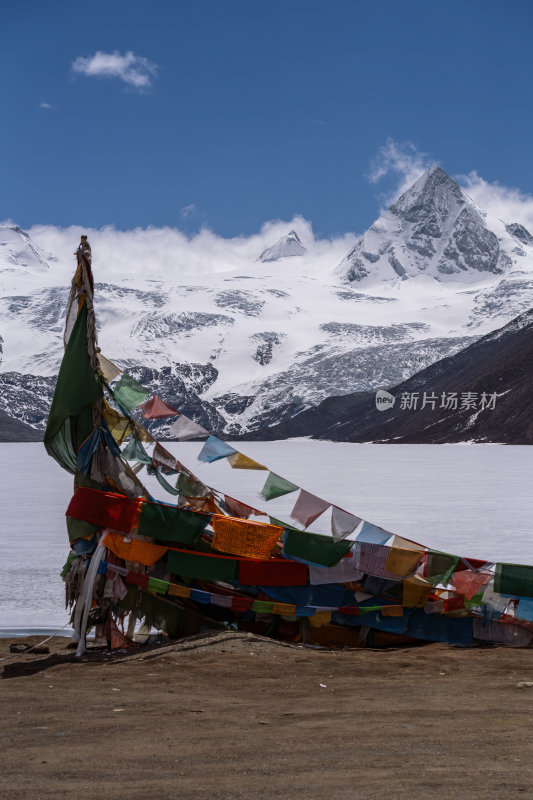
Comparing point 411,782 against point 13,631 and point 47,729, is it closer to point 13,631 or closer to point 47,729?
point 47,729

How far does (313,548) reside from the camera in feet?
34.8

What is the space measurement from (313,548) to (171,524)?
1678mm

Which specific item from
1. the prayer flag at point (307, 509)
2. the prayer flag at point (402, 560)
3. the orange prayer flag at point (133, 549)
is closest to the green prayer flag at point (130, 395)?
the orange prayer flag at point (133, 549)

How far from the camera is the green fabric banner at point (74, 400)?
11.1 m

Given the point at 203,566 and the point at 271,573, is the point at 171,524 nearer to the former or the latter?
the point at 203,566

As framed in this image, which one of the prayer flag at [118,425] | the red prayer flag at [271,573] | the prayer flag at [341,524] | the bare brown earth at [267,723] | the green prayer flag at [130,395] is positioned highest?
the green prayer flag at [130,395]

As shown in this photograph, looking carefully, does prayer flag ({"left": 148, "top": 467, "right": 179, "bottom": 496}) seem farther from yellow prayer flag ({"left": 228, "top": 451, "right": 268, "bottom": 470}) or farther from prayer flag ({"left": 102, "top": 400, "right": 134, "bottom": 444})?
yellow prayer flag ({"left": 228, "top": 451, "right": 268, "bottom": 470})

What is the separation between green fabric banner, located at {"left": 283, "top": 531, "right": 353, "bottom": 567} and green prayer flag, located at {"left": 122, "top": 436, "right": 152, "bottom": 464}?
212 cm

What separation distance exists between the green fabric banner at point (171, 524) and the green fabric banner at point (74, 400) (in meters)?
1.40

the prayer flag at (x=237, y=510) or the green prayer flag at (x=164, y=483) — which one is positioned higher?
the green prayer flag at (x=164, y=483)

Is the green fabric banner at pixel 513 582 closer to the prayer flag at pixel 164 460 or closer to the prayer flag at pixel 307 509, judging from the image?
the prayer flag at pixel 307 509

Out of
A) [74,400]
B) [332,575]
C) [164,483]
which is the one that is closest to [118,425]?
[74,400]

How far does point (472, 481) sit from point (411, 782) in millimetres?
47127

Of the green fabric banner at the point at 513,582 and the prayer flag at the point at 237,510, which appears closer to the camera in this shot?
the green fabric banner at the point at 513,582
